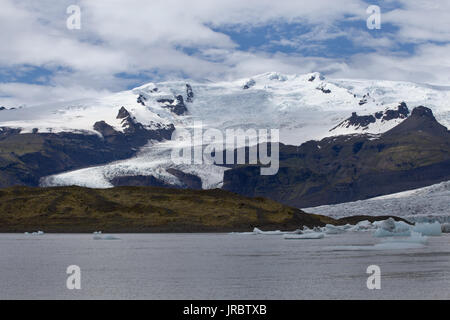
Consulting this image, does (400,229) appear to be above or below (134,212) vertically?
below

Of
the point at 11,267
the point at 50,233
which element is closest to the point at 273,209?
the point at 50,233

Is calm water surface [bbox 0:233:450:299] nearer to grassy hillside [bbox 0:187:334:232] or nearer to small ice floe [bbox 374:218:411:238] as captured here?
small ice floe [bbox 374:218:411:238]

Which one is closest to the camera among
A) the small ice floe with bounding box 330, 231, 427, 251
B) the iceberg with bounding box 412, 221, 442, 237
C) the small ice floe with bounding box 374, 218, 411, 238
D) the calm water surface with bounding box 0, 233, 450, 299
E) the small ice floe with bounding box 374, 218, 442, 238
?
the calm water surface with bounding box 0, 233, 450, 299

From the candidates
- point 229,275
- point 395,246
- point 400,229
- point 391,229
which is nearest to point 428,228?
point 400,229

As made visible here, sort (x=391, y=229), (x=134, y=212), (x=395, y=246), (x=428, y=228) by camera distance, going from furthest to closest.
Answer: (x=134, y=212), (x=428, y=228), (x=391, y=229), (x=395, y=246)

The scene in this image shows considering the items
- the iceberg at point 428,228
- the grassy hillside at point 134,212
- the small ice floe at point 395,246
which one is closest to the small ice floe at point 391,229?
the iceberg at point 428,228

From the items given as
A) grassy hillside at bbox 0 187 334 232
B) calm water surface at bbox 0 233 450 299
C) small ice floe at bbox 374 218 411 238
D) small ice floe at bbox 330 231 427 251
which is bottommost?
calm water surface at bbox 0 233 450 299

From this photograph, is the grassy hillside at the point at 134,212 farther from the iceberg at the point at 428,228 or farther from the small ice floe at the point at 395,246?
the small ice floe at the point at 395,246

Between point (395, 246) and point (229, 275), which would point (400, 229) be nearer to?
point (395, 246)

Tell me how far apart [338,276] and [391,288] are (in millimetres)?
6978

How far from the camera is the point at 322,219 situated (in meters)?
196

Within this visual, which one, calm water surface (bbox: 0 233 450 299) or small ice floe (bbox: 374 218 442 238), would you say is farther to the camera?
small ice floe (bbox: 374 218 442 238)

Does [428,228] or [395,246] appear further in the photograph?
[428,228]

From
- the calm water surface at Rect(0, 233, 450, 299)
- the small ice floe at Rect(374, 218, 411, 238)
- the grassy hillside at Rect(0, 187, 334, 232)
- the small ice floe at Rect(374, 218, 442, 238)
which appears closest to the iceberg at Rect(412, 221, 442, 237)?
the small ice floe at Rect(374, 218, 442, 238)
